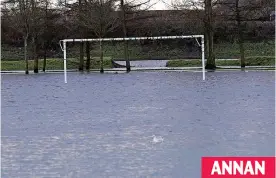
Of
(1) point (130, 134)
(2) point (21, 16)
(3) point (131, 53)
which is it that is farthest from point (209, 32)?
(1) point (130, 134)

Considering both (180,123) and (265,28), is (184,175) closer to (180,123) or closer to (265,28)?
(180,123)

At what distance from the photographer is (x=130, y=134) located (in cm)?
1063

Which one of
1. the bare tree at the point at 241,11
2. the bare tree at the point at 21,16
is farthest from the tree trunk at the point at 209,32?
the bare tree at the point at 21,16

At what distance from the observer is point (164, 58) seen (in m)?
55.8

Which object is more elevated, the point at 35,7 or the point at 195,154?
the point at 35,7

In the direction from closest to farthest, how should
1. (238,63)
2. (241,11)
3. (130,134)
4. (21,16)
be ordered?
(130,134) → (21,16) → (241,11) → (238,63)

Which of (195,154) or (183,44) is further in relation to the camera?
(183,44)

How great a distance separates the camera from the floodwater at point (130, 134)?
784cm

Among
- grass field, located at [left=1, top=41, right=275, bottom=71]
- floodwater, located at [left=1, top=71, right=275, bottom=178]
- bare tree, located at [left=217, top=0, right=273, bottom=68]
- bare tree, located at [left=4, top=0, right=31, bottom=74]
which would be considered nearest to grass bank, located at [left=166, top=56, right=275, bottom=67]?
grass field, located at [left=1, top=41, right=275, bottom=71]

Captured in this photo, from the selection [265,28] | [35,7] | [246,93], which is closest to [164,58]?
[265,28]

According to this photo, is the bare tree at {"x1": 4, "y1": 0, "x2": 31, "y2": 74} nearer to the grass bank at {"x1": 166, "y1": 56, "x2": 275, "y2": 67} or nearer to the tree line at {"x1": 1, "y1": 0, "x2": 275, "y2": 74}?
the tree line at {"x1": 1, "y1": 0, "x2": 275, "y2": 74}

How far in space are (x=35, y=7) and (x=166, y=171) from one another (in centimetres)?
3490

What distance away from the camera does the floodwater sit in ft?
25.7

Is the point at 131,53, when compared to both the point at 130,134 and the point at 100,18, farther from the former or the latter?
the point at 130,134
